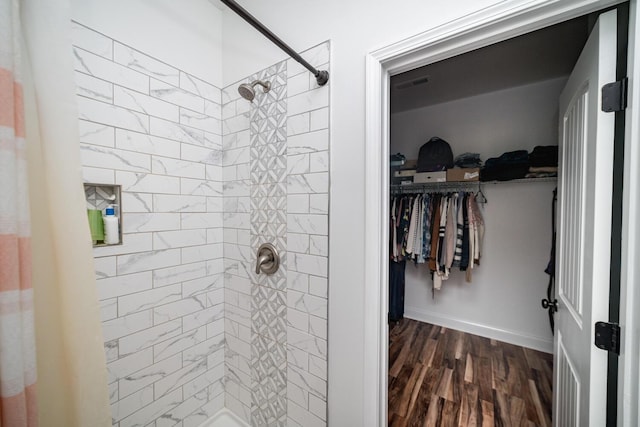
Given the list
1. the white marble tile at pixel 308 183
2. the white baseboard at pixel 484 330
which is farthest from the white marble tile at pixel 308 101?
the white baseboard at pixel 484 330

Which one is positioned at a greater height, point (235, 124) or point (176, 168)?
point (235, 124)

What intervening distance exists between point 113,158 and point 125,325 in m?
0.72

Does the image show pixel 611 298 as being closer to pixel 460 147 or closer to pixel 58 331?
pixel 58 331

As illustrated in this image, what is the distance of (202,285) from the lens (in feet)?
4.27

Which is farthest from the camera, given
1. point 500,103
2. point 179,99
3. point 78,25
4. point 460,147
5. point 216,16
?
point 460,147

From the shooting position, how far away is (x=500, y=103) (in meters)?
2.33

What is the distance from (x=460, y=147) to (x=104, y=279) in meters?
3.05

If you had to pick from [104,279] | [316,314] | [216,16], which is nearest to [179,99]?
[216,16]

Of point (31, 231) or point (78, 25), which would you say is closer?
point (31, 231)

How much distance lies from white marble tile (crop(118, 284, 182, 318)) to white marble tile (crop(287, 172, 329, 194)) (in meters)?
0.78

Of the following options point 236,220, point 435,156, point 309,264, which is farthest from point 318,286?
point 435,156

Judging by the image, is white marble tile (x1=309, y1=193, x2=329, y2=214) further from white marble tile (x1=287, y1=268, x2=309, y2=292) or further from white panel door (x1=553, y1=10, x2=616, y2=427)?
white panel door (x1=553, y1=10, x2=616, y2=427)

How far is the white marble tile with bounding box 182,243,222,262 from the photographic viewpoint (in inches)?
48.4

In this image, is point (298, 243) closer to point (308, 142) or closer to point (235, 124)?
point (308, 142)
